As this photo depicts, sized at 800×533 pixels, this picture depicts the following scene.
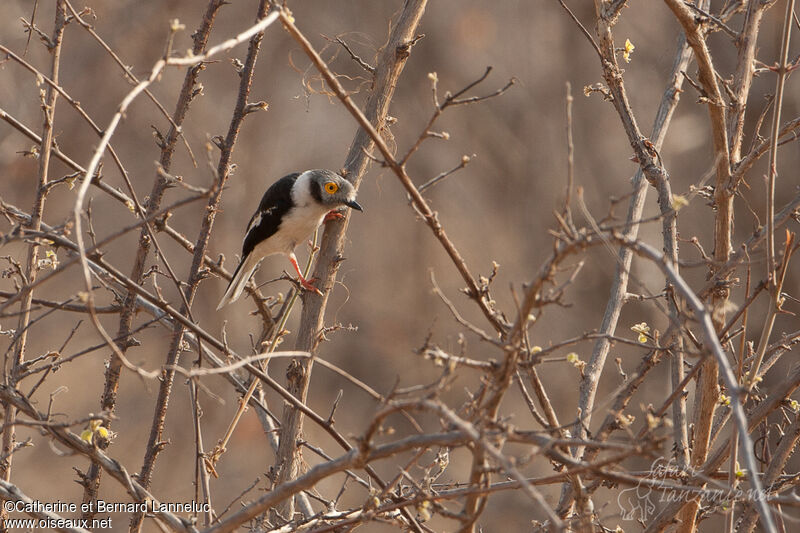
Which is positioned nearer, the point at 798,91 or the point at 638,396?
the point at 798,91

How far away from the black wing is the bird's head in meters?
0.20

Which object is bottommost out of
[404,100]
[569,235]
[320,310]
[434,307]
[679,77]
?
[569,235]

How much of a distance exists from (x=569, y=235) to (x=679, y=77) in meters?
1.72

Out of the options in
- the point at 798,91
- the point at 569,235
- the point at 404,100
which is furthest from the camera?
the point at 404,100

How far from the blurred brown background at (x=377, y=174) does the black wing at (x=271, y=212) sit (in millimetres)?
3163

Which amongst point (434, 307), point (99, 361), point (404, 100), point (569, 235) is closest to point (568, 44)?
point (404, 100)

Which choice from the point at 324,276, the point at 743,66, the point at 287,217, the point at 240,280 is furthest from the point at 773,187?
the point at 240,280

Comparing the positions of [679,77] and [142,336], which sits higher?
[142,336]

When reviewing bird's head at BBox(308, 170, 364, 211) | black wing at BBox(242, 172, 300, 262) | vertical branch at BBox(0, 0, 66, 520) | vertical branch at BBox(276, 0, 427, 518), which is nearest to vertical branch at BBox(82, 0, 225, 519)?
vertical branch at BBox(0, 0, 66, 520)

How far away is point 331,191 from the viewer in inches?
132

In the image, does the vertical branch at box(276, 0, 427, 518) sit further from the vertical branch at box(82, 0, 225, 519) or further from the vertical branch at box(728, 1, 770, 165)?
the vertical branch at box(728, 1, 770, 165)

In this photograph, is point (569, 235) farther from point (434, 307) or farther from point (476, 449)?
point (434, 307)

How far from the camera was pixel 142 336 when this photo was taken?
24.2 feet

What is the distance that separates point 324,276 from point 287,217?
45.3 inches
